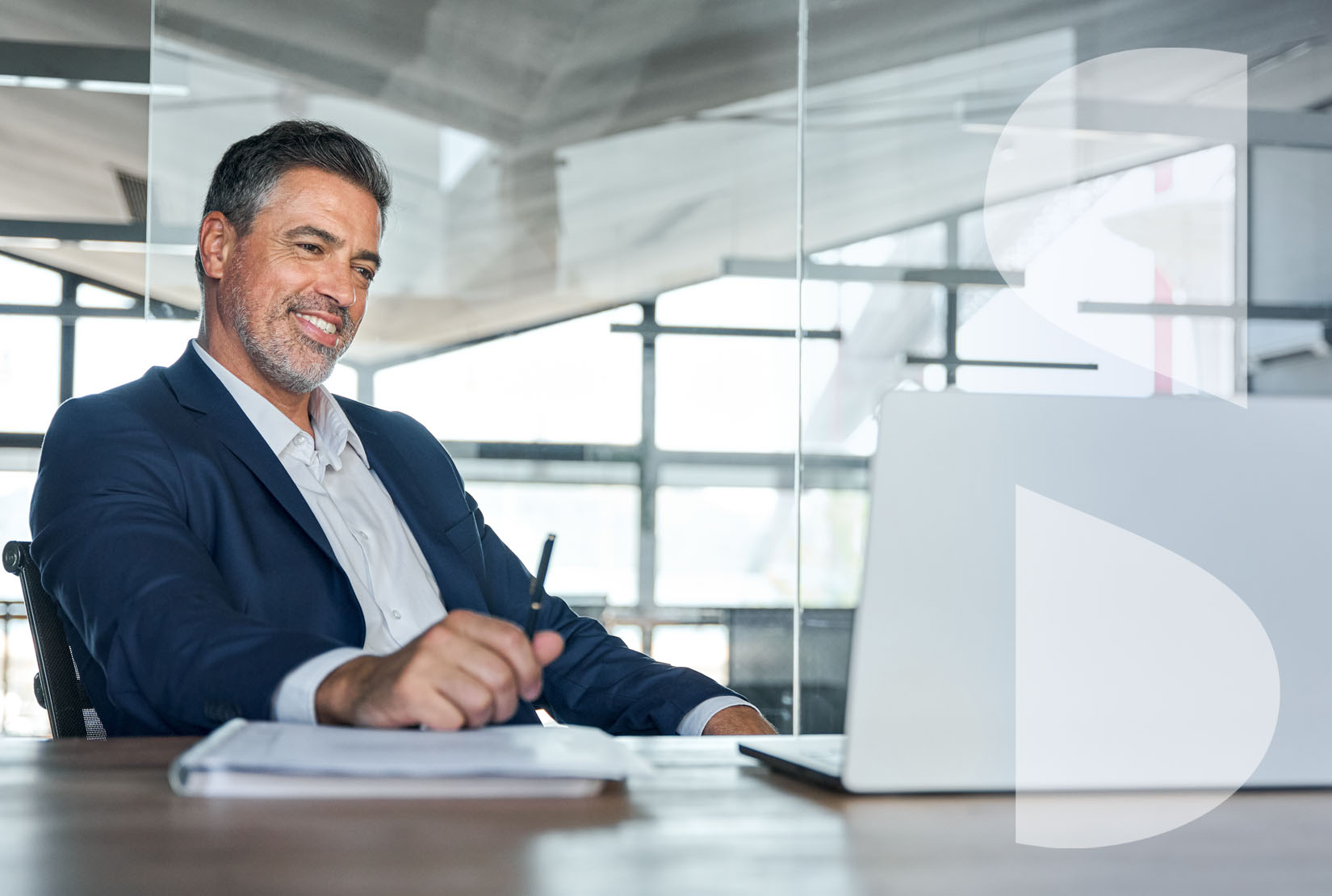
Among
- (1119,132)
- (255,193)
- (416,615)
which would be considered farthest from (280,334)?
(1119,132)

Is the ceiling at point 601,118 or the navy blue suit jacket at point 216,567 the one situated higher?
the ceiling at point 601,118

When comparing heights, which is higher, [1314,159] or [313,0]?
[313,0]

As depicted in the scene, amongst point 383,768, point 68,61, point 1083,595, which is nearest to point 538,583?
point 383,768

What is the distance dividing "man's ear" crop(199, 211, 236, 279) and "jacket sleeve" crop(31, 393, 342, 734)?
0.43m

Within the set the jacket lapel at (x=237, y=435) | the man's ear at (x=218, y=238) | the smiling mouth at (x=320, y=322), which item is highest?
the man's ear at (x=218, y=238)

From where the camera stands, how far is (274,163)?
1.72 metres

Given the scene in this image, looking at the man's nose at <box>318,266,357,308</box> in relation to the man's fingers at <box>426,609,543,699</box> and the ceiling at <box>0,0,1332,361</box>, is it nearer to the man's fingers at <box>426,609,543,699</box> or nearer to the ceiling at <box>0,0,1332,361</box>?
the man's fingers at <box>426,609,543,699</box>

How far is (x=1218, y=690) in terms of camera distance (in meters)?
0.74

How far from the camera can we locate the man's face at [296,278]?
1696 mm

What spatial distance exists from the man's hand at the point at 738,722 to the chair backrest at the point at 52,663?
2.22 ft

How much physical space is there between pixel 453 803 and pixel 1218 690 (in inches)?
18.3

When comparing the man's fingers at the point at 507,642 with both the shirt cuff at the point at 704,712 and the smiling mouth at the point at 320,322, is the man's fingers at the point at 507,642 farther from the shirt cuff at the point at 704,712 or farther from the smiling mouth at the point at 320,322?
the smiling mouth at the point at 320,322

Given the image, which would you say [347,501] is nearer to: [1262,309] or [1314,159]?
[1262,309]
